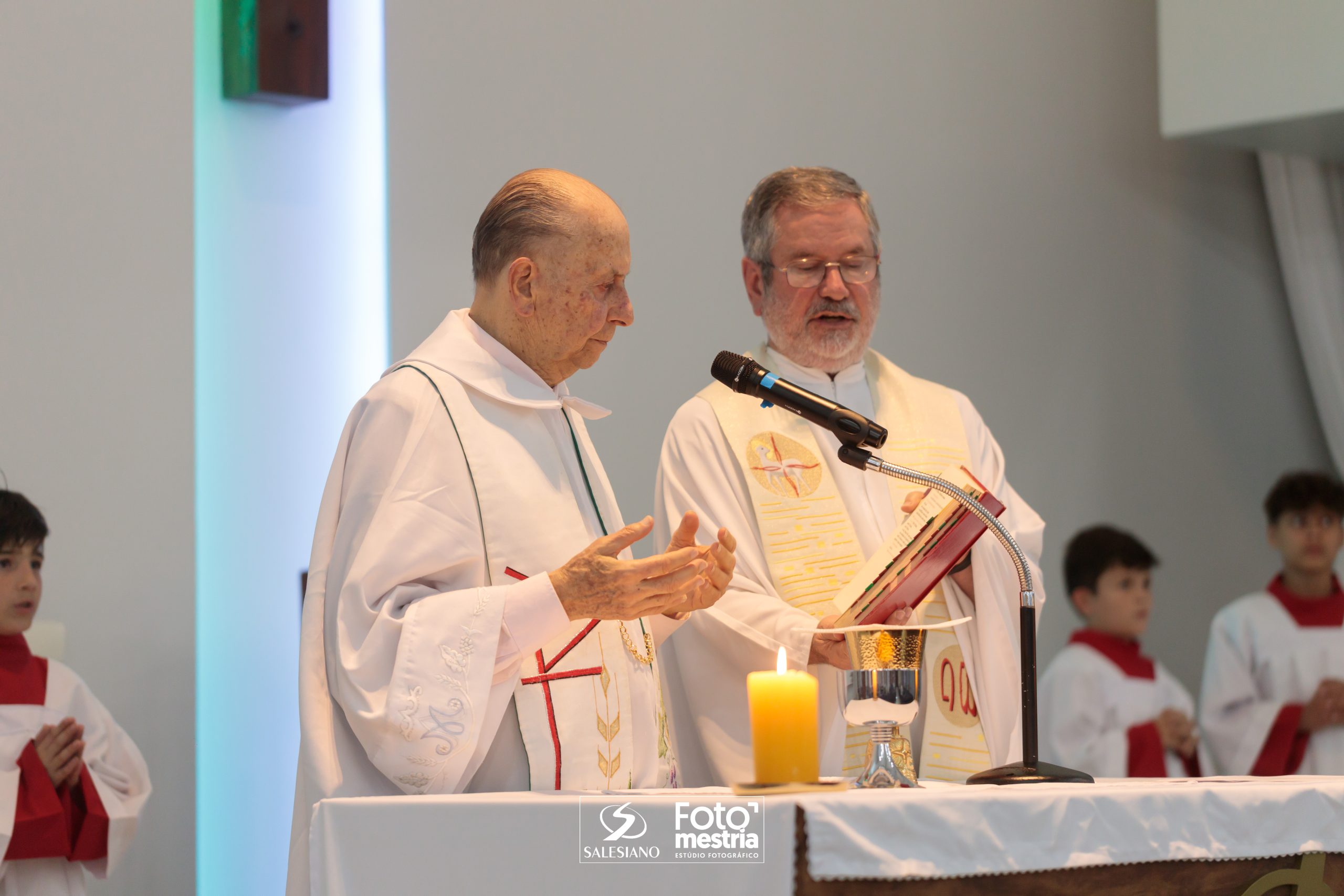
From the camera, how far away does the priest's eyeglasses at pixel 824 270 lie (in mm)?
3543

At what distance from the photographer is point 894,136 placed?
6109 millimetres

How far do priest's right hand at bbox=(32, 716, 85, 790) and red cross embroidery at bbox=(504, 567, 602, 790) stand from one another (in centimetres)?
161

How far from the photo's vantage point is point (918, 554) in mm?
2752

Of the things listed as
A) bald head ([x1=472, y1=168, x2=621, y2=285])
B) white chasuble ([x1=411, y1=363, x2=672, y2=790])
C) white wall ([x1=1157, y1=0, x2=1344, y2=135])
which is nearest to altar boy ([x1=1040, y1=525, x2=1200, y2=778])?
white wall ([x1=1157, y1=0, x2=1344, y2=135])

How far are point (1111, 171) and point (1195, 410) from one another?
1257 mm

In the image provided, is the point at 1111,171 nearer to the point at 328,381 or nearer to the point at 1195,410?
the point at 1195,410

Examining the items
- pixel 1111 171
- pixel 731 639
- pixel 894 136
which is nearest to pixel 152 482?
pixel 731 639

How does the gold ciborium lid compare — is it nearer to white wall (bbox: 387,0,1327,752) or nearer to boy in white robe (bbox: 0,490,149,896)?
boy in white robe (bbox: 0,490,149,896)

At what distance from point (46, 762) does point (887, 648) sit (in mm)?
2134

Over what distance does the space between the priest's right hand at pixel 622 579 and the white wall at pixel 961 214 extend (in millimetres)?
2448

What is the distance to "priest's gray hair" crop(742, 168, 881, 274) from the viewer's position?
3.57 metres

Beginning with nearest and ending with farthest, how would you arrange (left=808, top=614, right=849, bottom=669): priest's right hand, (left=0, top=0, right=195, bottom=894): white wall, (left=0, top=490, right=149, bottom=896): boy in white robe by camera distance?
(left=808, top=614, right=849, bottom=669): priest's right hand, (left=0, top=490, right=149, bottom=896): boy in white robe, (left=0, top=0, right=195, bottom=894): white wall

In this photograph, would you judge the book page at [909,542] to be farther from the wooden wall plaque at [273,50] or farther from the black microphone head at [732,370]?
the wooden wall plaque at [273,50]

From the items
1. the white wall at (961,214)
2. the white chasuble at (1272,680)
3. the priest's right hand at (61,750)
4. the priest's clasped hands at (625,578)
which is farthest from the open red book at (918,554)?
the white chasuble at (1272,680)
